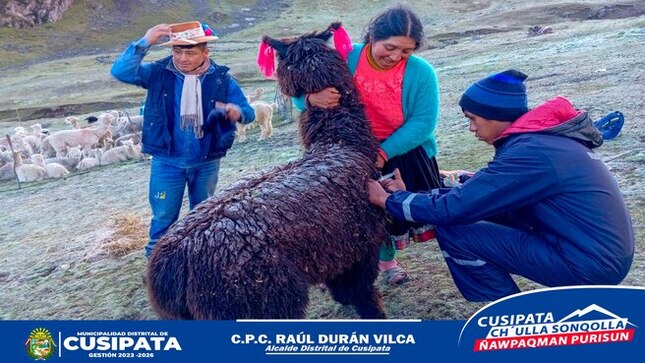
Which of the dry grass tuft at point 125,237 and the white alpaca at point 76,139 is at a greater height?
the dry grass tuft at point 125,237

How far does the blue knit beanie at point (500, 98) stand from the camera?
2.98 m

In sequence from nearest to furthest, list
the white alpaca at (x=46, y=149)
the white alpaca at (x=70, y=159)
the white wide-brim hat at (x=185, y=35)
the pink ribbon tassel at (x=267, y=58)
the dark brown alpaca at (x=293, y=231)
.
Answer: the dark brown alpaca at (x=293, y=231) < the pink ribbon tassel at (x=267, y=58) < the white wide-brim hat at (x=185, y=35) < the white alpaca at (x=70, y=159) < the white alpaca at (x=46, y=149)

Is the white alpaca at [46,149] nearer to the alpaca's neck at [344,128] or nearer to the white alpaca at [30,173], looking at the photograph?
the white alpaca at [30,173]

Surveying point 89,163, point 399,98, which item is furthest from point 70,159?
point 399,98

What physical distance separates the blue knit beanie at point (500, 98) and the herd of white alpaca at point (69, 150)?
31.0ft

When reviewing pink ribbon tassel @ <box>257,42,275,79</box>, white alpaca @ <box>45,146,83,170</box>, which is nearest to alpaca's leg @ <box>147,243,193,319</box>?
pink ribbon tassel @ <box>257,42,275,79</box>

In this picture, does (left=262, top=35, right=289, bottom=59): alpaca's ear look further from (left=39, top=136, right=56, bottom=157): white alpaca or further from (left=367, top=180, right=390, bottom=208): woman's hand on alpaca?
(left=39, top=136, right=56, bottom=157): white alpaca

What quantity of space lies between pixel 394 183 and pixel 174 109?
1.62 meters

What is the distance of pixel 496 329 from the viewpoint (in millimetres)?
2725

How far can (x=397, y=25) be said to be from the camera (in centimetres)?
333

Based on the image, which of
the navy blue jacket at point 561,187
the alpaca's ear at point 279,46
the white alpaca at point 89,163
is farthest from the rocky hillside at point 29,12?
the navy blue jacket at point 561,187

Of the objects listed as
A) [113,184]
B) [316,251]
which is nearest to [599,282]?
[316,251]

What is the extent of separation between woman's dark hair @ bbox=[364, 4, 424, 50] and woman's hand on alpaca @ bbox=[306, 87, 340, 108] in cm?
38

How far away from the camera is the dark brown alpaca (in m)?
2.71
